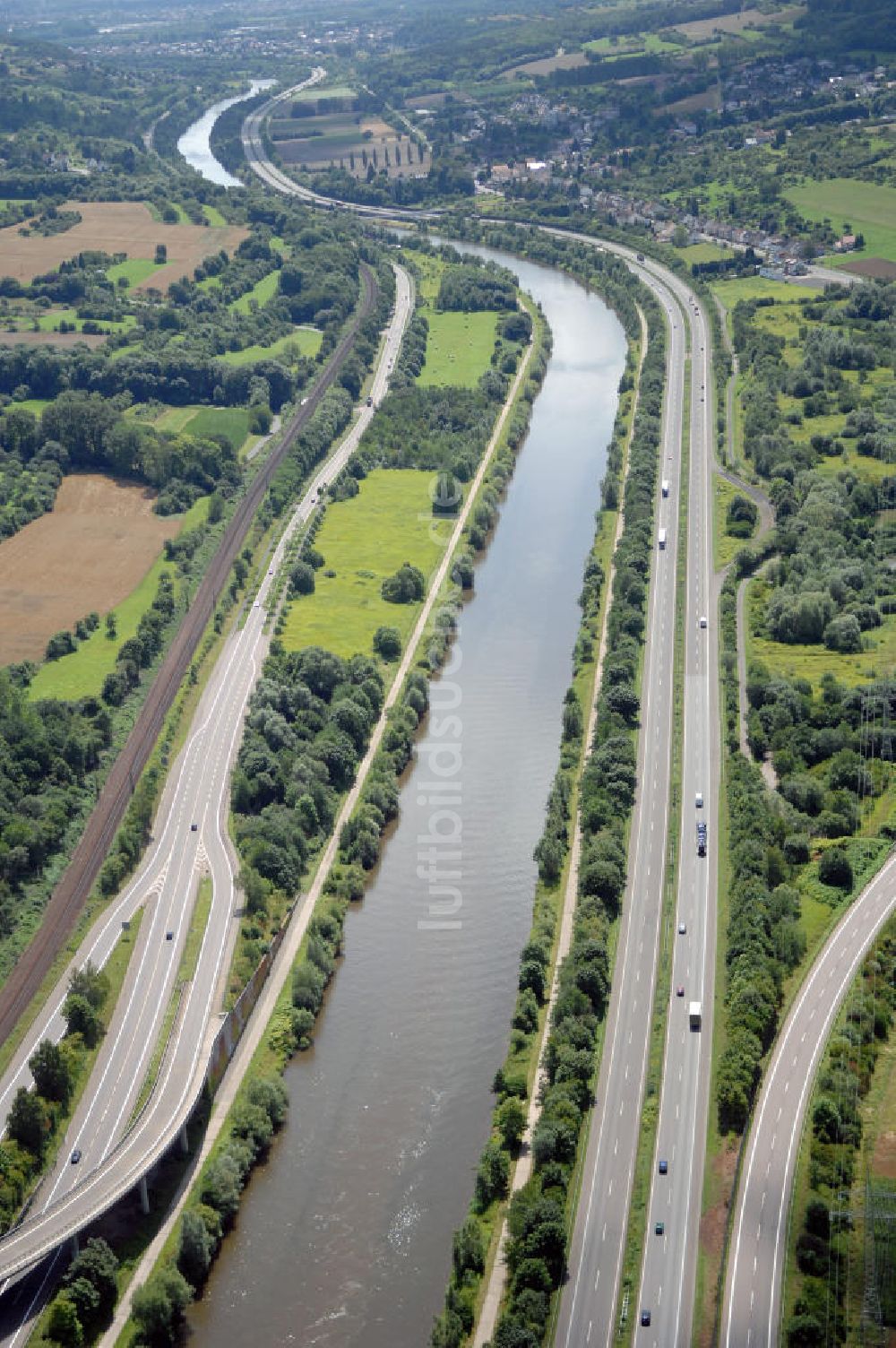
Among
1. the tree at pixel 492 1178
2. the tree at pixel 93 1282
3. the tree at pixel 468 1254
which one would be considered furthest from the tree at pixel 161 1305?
the tree at pixel 492 1178

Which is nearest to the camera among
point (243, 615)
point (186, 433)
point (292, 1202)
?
point (292, 1202)

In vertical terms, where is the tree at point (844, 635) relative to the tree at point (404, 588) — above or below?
below

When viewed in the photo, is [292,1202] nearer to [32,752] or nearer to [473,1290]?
[473,1290]

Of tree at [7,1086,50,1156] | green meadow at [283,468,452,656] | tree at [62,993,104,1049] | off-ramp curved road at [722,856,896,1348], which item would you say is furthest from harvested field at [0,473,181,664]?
off-ramp curved road at [722,856,896,1348]

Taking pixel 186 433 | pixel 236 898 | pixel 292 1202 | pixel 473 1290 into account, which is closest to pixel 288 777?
pixel 236 898

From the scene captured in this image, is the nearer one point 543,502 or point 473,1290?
point 473,1290

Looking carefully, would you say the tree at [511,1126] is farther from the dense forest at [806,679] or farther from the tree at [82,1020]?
the tree at [82,1020]
